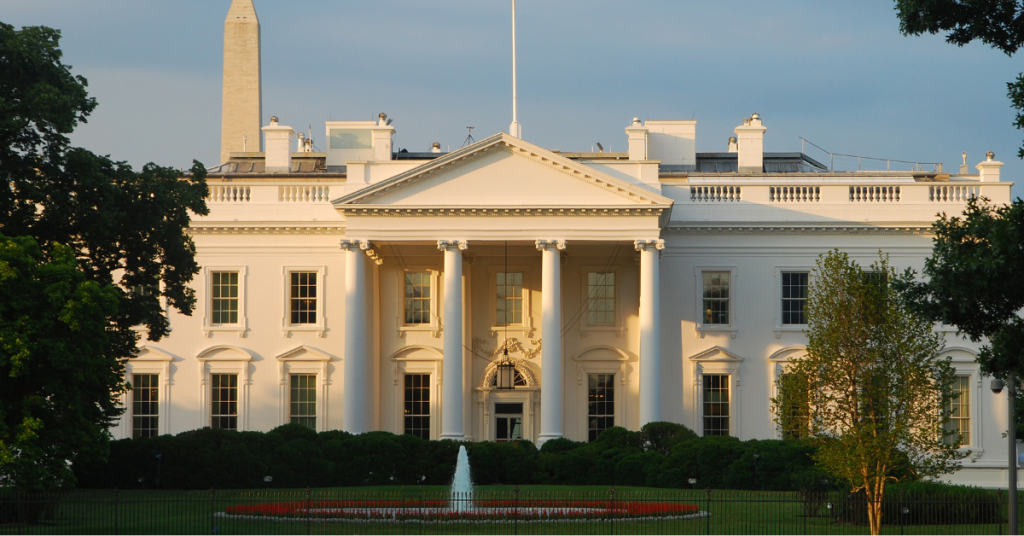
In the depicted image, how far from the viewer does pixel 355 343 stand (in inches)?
1577

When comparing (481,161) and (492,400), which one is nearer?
(481,161)

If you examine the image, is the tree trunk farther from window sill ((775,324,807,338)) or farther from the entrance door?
the entrance door

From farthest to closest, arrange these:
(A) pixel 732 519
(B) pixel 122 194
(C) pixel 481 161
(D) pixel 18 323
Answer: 1. (C) pixel 481 161
2. (B) pixel 122 194
3. (A) pixel 732 519
4. (D) pixel 18 323

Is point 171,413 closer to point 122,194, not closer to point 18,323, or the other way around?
point 122,194

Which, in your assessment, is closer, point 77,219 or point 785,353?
point 77,219

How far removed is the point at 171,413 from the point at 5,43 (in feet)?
61.8

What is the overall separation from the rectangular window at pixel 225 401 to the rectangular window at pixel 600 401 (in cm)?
1338

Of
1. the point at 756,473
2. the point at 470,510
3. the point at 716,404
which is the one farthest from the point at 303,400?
the point at 470,510

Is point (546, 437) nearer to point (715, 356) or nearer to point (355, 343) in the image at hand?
point (355, 343)

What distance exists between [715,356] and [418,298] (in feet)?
37.7

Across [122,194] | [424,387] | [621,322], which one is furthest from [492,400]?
[122,194]

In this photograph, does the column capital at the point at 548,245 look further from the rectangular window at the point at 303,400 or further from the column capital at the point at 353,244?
the rectangular window at the point at 303,400

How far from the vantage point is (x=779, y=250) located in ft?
142

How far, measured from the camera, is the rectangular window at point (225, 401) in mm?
43281
